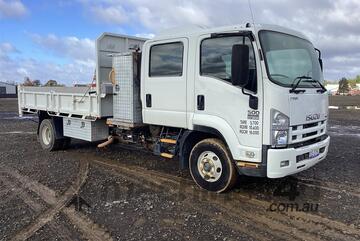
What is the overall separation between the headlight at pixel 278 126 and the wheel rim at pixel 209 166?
1101 millimetres

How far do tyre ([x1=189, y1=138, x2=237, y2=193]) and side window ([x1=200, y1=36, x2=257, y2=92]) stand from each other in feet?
3.65

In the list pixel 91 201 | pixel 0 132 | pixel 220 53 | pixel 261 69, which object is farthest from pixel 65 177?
pixel 0 132

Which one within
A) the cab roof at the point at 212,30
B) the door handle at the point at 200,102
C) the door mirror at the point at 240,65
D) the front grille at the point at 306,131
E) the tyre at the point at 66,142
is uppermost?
the cab roof at the point at 212,30

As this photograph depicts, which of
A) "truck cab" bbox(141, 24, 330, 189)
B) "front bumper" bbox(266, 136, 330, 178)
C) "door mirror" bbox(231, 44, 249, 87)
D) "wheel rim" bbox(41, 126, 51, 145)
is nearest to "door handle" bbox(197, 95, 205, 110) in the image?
"truck cab" bbox(141, 24, 330, 189)

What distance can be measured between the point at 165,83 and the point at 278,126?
90.3 inches

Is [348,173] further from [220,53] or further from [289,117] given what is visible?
[220,53]

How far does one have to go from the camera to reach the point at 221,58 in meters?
5.89

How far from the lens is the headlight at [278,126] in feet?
17.5

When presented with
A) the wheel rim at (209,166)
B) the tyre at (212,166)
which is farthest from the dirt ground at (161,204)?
the wheel rim at (209,166)

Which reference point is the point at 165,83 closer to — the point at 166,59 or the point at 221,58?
the point at 166,59

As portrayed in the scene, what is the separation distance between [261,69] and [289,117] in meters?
0.81

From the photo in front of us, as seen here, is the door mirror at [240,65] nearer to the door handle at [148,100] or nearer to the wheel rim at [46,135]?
the door handle at [148,100]

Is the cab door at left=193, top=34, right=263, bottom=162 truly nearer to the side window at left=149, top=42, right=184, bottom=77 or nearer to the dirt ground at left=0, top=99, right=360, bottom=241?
the side window at left=149, top=42, right=184, bottom=77

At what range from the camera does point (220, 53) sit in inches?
232
